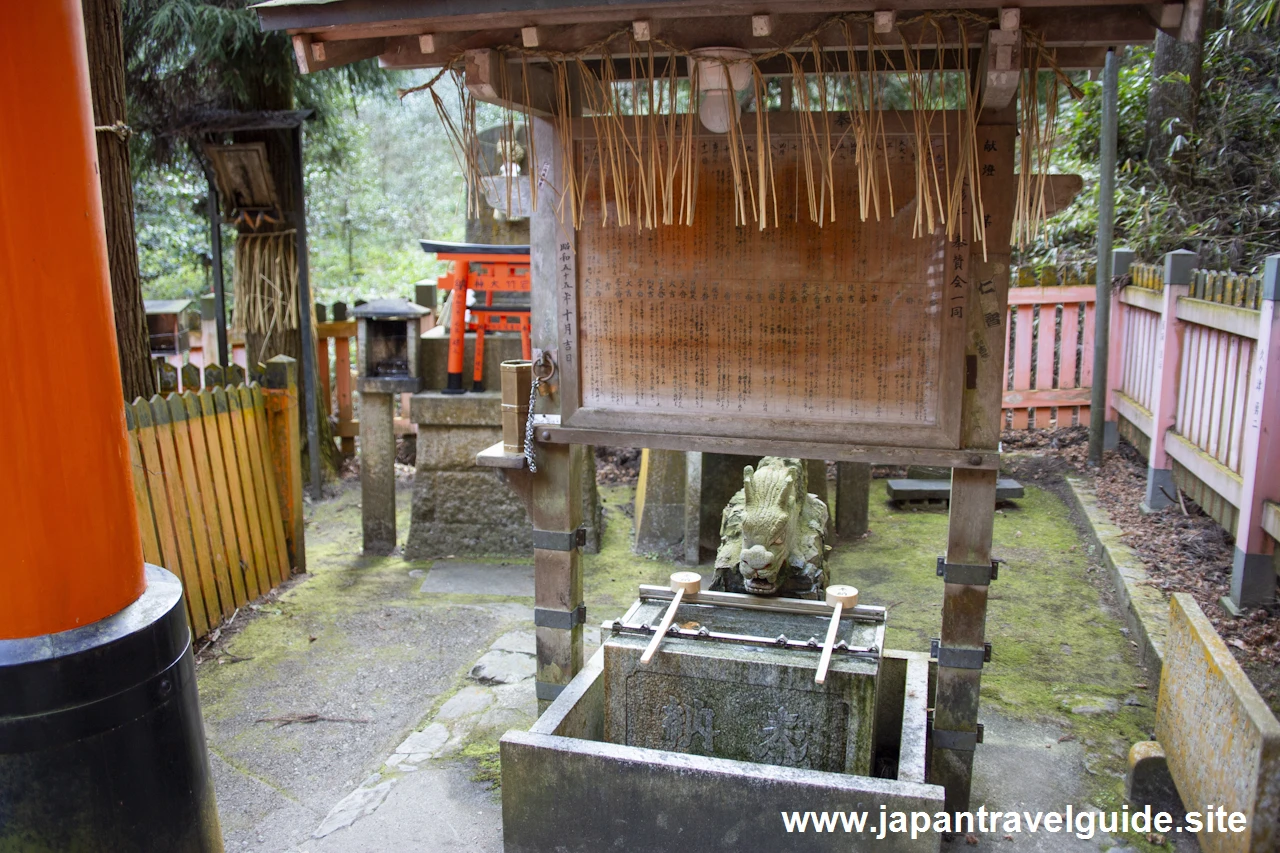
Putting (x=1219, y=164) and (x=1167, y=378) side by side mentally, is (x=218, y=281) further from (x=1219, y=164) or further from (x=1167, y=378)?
(x=1219, y=164)

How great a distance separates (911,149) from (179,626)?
293 centimetres

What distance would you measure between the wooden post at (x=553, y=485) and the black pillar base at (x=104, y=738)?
2.02 meters

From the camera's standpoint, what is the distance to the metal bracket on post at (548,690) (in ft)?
13.7

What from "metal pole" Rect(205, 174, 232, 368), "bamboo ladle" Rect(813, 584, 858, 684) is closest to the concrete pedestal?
"metal pole" Rect(205, 174, 232, 368)

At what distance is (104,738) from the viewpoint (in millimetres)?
1974

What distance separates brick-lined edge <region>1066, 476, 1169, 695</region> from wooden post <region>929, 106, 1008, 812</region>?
4.34 feet

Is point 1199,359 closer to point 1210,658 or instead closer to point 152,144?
point 1210,658

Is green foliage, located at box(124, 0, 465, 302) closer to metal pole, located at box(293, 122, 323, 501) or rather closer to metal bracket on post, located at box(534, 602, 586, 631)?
metal pole, located at box(293, 122, 323, 501)

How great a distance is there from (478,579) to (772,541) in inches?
136

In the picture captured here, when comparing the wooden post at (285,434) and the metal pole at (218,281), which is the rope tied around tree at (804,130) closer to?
the wooden post at (285,434)

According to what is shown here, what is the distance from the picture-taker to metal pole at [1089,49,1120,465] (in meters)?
8.49

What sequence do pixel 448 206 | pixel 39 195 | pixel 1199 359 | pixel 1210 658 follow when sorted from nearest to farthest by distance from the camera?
pixel 39 195 < pixel 1210 658 < pixel 1199 359 < pixel 448 206

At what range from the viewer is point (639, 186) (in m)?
3.61

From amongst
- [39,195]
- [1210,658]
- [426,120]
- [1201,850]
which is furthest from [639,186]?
[426,120]
